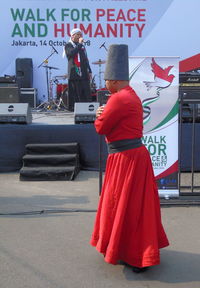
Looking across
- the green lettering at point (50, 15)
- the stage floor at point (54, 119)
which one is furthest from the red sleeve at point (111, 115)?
the green lettering at point (50, 15)

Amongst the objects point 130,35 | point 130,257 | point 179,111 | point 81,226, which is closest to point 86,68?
point 130,35

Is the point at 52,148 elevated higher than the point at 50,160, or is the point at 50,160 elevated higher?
the point at 52,148

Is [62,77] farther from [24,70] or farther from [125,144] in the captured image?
[125,144]

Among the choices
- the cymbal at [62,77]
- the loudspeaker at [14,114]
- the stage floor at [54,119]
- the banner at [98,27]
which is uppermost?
the banner at [98,27]

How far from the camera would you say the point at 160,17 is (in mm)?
12586

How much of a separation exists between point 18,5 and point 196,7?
5276mm

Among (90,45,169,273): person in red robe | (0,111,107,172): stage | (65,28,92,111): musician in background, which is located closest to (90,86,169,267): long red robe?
(90,45,169,273): person in red robe

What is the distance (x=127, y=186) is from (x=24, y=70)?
10019 millimetres

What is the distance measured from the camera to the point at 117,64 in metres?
3.11

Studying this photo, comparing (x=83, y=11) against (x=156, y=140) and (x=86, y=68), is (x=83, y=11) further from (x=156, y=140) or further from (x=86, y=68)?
(x=156, y=140)

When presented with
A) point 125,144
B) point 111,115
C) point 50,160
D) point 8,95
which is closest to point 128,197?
point 125,144

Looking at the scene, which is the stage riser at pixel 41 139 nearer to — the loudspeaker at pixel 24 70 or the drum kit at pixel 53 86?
the drum kit at pixel 53 86

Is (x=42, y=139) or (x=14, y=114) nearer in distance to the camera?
(x=42, y=139)

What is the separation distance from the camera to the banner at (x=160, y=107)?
4.65 meters
